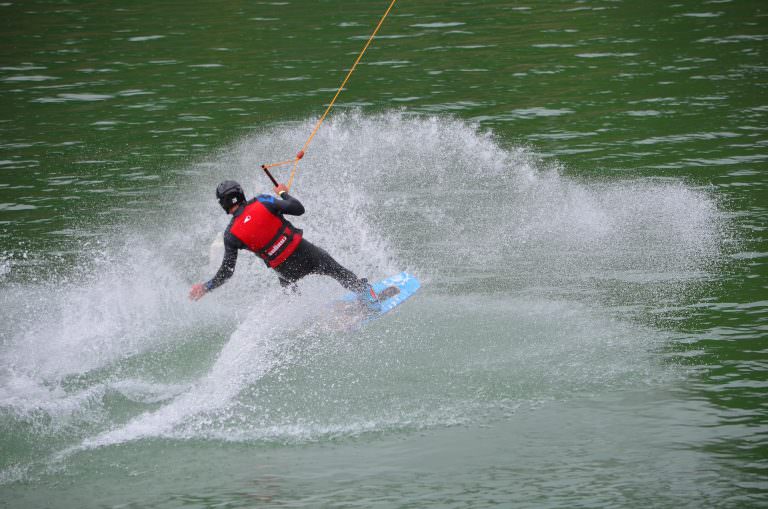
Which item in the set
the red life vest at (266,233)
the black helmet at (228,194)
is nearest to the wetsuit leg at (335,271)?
the red life vest at (266,233)

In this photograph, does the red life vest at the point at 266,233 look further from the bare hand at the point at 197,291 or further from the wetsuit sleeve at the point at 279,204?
the bare hand at the point at 197,291

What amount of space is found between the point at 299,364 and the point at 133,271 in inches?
162

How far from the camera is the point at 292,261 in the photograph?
12.0 meters

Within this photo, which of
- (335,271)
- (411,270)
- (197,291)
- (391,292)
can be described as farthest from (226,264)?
(411,270)

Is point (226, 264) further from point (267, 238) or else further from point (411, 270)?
point (411, 270)

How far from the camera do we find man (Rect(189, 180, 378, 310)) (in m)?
11.4

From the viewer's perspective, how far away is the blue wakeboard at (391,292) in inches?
491

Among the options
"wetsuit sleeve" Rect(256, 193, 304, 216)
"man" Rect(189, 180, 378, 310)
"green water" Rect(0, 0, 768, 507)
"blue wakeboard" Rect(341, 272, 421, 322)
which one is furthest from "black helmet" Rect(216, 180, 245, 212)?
"blue wakeboard" Rect(341, 272, 421, 322)

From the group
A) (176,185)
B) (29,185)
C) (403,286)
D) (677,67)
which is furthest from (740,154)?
(29,185)

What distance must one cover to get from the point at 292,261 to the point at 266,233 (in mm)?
608

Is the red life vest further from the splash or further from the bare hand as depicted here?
the splash

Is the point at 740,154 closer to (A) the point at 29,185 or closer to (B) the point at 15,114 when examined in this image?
(A) the point at 29,185

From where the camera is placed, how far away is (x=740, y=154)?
727 inches

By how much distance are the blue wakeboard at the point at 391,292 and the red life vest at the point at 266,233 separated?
1.22 m
